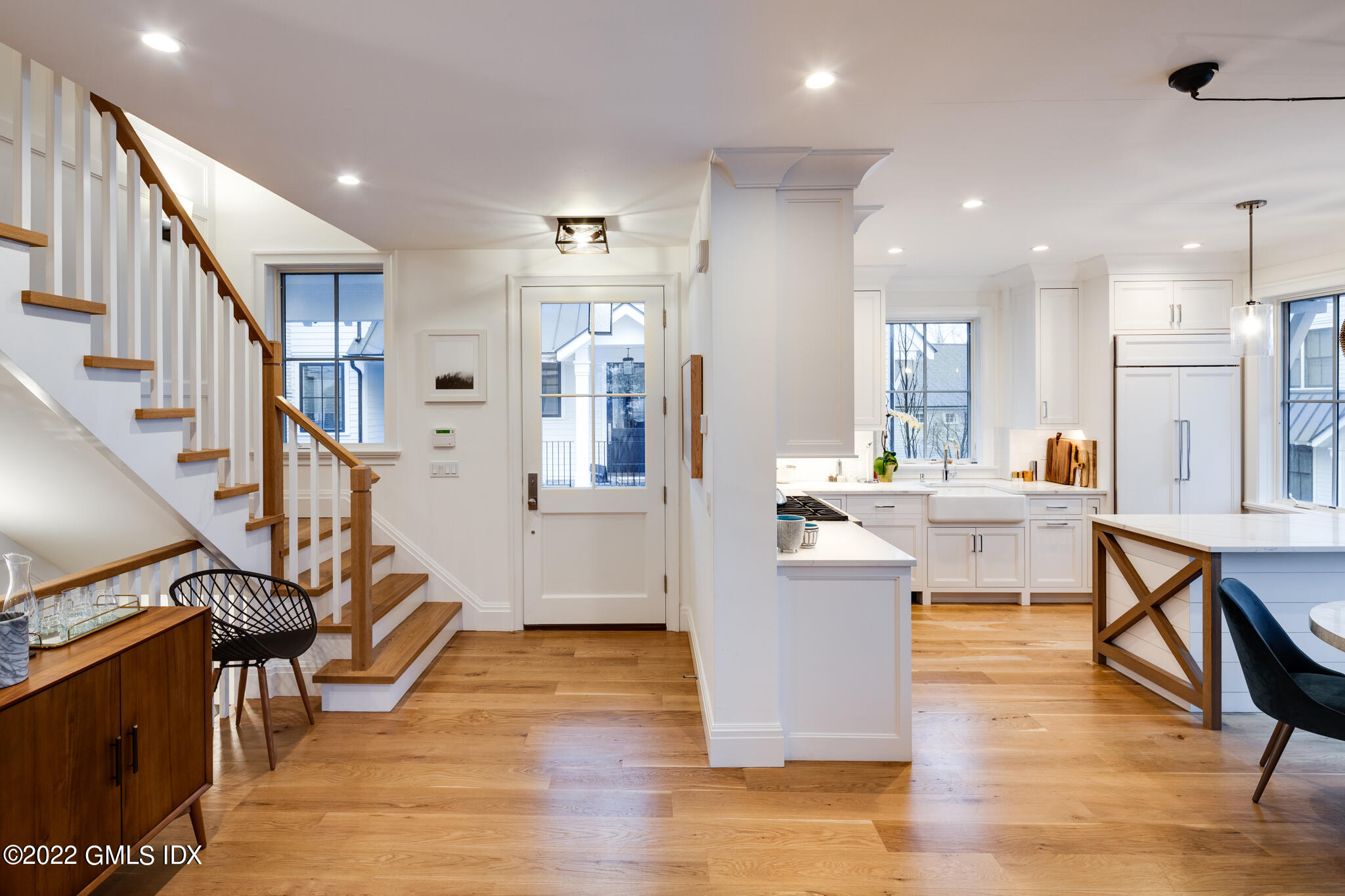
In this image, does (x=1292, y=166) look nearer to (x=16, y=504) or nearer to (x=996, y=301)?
(x=996, y=301)

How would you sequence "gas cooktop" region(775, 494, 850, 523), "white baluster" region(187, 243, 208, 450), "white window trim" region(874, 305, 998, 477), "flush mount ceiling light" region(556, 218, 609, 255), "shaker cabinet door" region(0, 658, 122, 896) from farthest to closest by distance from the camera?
1. "white window trim" region(874, 305, 998, 477)
2. "gas cooktop" region(775, 494, 850, 523)
3. "flush mount ceiling light" region(556, 218, 609, 255)
4. "white baluster" region(187, 243, 208, 450)
5. "shaker cabinet door" region(0, 658, 122, 896)

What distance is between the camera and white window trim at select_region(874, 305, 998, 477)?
220 inches

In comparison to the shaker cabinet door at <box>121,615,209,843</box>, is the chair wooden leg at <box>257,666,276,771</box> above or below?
below

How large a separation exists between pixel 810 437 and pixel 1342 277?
Result: 3822 mm

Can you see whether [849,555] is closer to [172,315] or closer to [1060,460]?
[172,315]

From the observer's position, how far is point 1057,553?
4.96 meters

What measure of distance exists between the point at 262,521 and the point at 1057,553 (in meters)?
4.96

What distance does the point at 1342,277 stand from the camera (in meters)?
4.14

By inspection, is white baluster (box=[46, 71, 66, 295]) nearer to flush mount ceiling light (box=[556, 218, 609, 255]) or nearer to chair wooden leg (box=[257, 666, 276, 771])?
chair wooden leg (box=[257, 666, 276, 771])

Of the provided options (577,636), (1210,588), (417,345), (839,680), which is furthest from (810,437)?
Result: (417,345)

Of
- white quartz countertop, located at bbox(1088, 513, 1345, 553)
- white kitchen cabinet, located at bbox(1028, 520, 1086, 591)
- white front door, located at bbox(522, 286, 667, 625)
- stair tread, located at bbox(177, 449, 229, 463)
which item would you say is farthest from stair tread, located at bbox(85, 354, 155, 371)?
white kitchen cabinet, located at bbox(1028, 520, 1086, 591)

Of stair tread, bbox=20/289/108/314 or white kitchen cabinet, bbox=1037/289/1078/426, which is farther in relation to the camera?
white kitchen cabinet, bbox=1037/289/1078/426

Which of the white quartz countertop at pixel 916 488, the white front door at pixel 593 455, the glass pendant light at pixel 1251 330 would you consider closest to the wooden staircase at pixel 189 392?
the white front door at pixel 593 455

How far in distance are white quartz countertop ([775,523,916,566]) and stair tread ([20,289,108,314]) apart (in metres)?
2.48
